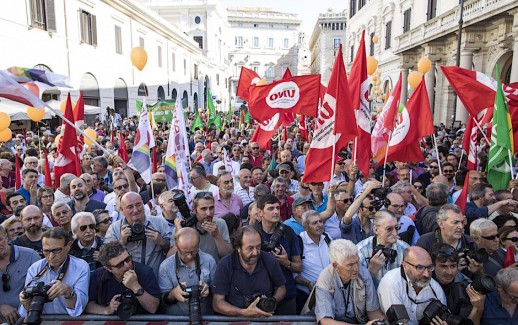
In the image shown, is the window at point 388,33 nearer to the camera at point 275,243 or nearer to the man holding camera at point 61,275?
the camera at point 275,243

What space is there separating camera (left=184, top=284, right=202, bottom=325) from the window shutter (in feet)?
57.9

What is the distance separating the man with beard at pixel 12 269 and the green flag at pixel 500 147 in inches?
234

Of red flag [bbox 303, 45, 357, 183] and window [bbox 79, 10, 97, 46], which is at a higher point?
window [bbox 79, 10, 97, 46]

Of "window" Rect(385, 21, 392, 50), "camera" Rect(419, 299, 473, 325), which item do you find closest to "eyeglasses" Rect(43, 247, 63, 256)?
"camera" Rect(419, 299, 473, 325)

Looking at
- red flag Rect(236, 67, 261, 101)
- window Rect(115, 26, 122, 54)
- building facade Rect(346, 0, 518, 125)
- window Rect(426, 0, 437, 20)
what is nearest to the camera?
red flag Rect(236, 67, 261, 101)

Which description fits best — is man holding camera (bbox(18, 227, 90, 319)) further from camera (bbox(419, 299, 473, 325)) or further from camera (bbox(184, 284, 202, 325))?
camera (bbox(419, 299, 473, 325))

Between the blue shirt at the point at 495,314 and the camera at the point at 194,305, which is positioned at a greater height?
the camera at the point at 194,305

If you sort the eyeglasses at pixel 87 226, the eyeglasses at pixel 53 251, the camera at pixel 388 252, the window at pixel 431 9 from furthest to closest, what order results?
the window at pixel 431 9 → the eyeglasses at pixel 87 226 → the camera at pixel 388 252 → the eyeglasses at pixel 53 251

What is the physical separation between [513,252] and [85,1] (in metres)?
21.3

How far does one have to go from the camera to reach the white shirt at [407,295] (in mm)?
2750

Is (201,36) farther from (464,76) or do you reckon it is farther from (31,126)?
(464,76)

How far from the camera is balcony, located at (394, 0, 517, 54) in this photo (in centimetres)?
1368

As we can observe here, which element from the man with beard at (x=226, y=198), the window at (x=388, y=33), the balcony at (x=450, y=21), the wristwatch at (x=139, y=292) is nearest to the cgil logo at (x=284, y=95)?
the man with beard at (x=226, y=198)

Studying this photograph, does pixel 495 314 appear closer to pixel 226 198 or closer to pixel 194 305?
pixel 194 305
